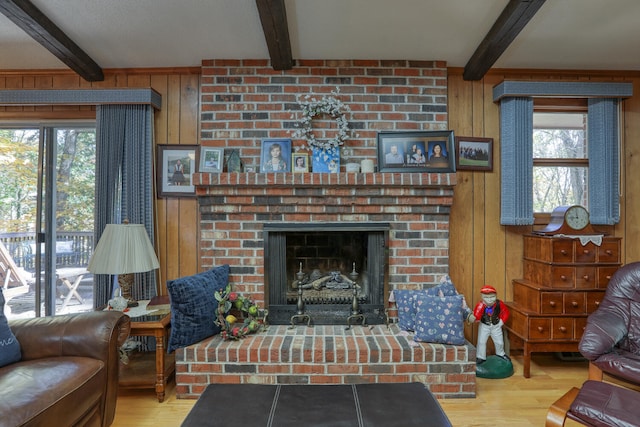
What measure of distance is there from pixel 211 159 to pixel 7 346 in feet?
5.32

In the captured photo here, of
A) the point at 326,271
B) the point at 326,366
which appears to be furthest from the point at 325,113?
the point at 326,366

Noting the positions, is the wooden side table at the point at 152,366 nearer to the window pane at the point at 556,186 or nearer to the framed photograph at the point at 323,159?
the framed photograph at the point at 323,159

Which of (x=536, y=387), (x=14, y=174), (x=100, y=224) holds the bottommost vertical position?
(x=536, y=387)

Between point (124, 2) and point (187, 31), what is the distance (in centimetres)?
40

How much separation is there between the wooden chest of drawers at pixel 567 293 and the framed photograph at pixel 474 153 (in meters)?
0.77

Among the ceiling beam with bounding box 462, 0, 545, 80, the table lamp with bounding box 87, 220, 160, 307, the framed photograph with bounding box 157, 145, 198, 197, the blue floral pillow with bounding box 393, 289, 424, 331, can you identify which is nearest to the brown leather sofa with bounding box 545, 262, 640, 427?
the blue floral pillow with bounding box 393, 289, 424, 331

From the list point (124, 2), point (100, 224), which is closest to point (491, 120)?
point (124, 2)

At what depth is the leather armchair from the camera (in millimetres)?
1877

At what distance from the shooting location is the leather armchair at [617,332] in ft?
6.16

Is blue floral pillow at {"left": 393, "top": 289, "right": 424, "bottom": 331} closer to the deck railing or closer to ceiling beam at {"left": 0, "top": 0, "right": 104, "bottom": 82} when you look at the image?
the deck railing

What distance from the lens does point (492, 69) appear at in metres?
2.85

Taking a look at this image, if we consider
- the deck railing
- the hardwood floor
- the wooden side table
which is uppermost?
the deck railing

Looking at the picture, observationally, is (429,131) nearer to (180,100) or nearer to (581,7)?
(581,7)

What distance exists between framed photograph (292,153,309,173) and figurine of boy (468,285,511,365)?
1652 millimetres
